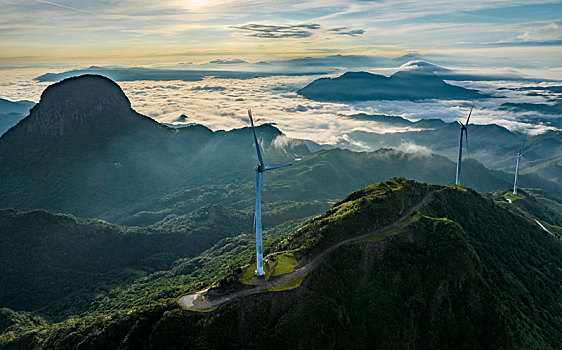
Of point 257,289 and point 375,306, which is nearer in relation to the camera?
point 257,289

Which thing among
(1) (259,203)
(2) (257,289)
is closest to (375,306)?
(2) (257,289)

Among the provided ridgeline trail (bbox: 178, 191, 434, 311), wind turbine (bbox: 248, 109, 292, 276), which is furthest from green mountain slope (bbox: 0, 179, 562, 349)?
wind turbine (bbox: 248, 109, 292, 276)

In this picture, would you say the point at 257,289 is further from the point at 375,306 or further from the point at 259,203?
the point at 375,306

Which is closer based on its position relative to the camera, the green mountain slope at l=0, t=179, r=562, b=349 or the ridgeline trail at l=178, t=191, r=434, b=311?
the green mountain slope at l=0, t=179, r=562, b=349

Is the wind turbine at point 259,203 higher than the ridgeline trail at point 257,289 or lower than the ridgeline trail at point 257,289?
higher

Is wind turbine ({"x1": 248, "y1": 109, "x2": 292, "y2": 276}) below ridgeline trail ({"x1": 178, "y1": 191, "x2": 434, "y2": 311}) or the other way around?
the other way around

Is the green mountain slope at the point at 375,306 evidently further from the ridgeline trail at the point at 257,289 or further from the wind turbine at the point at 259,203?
the wind turbine at the point at 259,203

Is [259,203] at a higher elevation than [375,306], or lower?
higher

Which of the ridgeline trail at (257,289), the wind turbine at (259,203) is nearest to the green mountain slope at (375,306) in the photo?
the ridgeline trail at (257,289)

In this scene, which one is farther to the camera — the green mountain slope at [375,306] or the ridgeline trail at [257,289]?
the ridgeline trail at [257,289]

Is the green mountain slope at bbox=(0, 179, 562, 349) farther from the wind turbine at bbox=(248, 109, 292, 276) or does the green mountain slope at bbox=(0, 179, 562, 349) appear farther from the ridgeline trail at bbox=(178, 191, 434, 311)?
the wind turbine at bbox=(248, 109, 292, 276)
